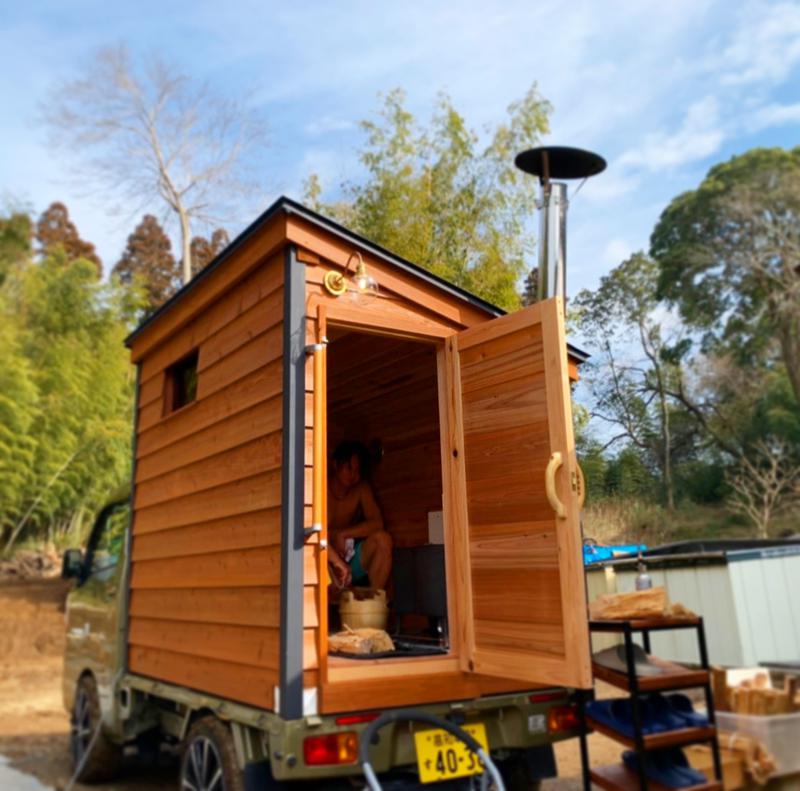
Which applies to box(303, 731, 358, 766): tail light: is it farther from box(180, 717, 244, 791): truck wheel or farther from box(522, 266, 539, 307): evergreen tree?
box(522, 266, 539, 307): evergreen tree

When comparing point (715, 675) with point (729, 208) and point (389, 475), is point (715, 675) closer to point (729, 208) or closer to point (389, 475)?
point (389, 475)

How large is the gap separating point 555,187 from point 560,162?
310 mm

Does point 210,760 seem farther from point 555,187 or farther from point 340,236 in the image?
point 555,187

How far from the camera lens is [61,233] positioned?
2989 centimetres

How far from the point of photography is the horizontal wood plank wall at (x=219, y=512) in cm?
305

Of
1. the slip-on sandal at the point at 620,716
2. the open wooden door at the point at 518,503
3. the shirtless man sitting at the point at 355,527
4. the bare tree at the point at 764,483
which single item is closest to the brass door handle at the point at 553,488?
the open wooden door at the point at 518,503

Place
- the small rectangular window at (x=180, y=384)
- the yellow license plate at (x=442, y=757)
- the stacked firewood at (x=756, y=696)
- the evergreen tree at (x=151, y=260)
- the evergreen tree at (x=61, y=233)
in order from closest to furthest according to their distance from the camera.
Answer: the yellow license plate at (x=442, y=757)
the stacked firewood at (x=756, y=696)
the small rectangular window at (x=180, y=384)
the evergreen tree at (x=151, y=260)
the evergreen tree at (x=61, y=233)

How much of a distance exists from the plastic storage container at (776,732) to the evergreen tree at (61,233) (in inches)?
1123

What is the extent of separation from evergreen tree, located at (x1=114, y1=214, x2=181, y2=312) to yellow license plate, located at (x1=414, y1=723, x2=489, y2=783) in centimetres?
2367

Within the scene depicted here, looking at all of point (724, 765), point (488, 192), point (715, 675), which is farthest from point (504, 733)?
point (488, 192)

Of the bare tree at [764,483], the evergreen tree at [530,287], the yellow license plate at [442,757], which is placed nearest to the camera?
the yellow license plate at [442,757]

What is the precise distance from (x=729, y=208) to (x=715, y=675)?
23.3 m

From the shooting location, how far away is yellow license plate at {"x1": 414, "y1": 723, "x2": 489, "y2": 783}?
2730mm

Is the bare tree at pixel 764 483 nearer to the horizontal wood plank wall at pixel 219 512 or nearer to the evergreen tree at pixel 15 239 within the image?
the horizontal wood plank wall at pixel 219 512
